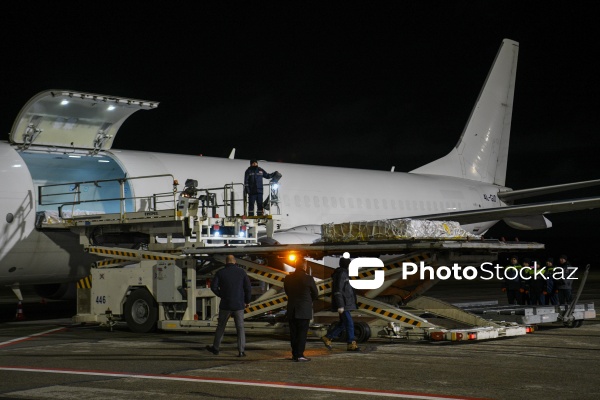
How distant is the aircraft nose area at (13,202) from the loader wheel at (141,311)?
258 cm

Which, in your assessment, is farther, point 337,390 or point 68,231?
point 68,231

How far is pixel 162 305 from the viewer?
1484 centimetres

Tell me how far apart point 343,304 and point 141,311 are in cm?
487

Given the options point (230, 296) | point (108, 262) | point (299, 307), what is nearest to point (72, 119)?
point (108, 262)

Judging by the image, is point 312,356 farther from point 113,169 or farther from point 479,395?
point 113,169

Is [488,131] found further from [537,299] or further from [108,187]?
[108,187]

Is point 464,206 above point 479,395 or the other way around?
above

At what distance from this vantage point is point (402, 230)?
13.4 meters

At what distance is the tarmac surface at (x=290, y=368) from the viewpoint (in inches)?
331

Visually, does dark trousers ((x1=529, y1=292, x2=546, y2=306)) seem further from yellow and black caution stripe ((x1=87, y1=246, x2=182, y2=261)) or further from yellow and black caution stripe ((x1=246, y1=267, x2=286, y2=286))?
yellow and black caution stripe ((x1=87, y1=246, x2=182, y2=261))

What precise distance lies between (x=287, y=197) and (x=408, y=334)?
9.11 meters

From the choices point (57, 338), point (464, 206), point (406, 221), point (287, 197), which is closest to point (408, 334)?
point (406, 221)

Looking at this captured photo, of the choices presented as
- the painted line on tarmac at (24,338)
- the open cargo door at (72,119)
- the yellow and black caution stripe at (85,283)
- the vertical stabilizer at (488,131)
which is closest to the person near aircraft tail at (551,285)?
the open cargo door at (72,119)

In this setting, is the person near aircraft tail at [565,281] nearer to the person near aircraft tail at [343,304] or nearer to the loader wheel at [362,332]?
the loader wheel at [362,332]
